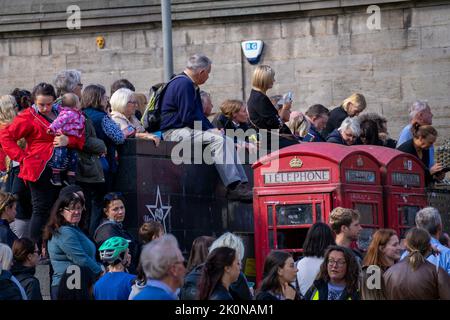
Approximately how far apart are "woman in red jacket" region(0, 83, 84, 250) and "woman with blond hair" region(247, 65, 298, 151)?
2.87 metres

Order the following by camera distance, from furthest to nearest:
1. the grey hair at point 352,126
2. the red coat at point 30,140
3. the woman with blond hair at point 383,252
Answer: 1. the grey hair at point 352,126
2. the red coat at point 30,140
3. the woman with blond hair at point 383,252

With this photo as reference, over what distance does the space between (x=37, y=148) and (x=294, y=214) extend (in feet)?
8.67

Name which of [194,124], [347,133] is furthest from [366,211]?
[194,124]

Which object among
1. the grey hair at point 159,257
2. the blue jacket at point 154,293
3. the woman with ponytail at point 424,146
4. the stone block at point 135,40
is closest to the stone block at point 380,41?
the stone block at point 135,40

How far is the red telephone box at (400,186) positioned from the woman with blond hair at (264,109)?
120 cm

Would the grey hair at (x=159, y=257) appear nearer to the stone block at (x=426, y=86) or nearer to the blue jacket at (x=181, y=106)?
the blue jacket at (x=181, y=106)

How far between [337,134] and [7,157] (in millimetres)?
3995

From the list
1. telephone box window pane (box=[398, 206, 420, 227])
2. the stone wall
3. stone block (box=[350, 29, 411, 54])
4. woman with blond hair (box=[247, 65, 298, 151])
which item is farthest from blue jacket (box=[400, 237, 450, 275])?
stone block (box=[350, 29, 411, 54])

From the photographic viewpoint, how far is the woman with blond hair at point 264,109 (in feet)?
52.3

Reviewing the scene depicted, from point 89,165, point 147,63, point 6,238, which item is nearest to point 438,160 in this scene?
point 147,63

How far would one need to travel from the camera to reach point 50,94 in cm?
1374

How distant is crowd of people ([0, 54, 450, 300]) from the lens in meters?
10.9

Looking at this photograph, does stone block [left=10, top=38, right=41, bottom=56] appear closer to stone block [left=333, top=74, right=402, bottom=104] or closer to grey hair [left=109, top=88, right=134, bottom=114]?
stone block [left=333, top=74, right=402, bottom=104]

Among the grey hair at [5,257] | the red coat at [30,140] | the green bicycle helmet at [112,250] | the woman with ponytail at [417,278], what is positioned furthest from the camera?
the red coat at [30,140]
